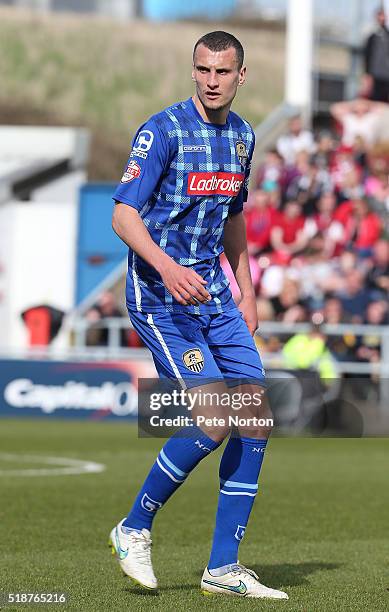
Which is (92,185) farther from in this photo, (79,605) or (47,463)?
(79,605)

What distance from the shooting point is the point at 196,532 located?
9.06 meters

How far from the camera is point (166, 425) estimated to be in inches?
296

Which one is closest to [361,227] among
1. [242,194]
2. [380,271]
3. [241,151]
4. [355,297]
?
[380,271]

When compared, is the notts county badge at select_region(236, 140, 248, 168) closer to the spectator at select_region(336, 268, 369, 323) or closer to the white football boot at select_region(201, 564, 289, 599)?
the white football boot at select_region(201, 564, 289, 599)

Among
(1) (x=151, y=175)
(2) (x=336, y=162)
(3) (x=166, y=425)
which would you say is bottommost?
(3) (x=166, y=425)

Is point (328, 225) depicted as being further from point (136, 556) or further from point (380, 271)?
point (136, 556)

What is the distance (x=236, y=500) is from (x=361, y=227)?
47.1 feet

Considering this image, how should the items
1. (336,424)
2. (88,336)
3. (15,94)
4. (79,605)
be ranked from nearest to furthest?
(79,605) < (336,424) < (88,336) < (15,94)

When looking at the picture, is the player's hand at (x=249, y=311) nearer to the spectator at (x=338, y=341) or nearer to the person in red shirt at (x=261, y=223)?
the spectator at (x=338, y=341)

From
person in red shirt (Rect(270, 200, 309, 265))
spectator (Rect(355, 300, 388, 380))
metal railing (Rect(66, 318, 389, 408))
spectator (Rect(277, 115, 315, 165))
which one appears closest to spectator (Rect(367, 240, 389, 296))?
spectator (Rect(355, 300, 388, 380))

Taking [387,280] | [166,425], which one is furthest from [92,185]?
[166,425]

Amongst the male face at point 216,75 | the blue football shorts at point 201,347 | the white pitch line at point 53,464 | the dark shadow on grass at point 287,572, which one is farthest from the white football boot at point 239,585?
the white pitch line at point 53,464

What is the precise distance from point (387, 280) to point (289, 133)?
669 centimetres

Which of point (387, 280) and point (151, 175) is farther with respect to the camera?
point (387, 280)
